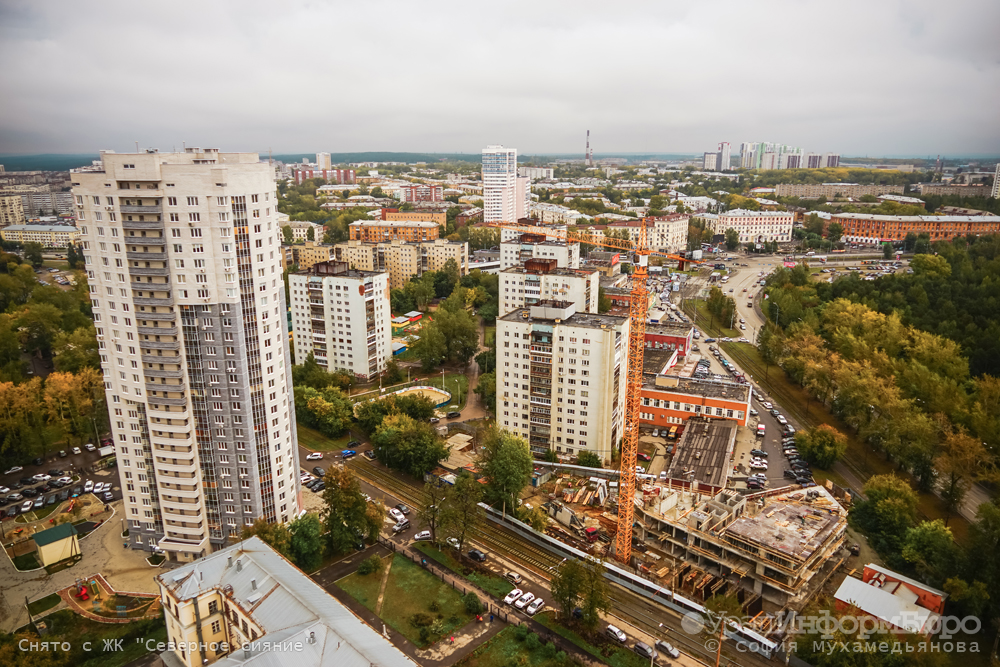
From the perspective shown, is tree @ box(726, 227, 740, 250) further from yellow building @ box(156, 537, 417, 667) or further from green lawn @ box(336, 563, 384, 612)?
yellow building @ box(156, 537, 417, 667)

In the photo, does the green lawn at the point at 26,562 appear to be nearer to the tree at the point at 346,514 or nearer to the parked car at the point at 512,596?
the tree at the point at 346,514

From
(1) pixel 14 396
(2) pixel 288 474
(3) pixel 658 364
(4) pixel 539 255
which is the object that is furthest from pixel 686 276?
(1) pixel 14 396

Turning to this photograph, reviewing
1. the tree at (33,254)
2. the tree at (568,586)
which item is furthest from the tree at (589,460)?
the tree at (33,254)

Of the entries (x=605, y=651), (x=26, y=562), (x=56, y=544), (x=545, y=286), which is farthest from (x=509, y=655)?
(x=545, y=286)

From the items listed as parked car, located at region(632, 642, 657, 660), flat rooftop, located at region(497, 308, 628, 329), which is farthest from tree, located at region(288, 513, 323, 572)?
flat rooftop, located at region(497, 308, 628, 329)

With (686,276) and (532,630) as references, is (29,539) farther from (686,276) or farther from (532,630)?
(686,276)

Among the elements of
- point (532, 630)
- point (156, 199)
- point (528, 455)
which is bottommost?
point (532, 630)
